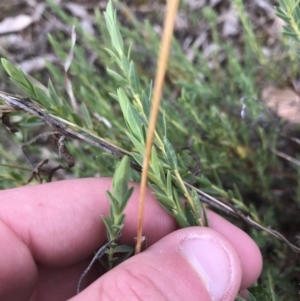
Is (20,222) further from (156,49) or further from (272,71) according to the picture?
(272,71)

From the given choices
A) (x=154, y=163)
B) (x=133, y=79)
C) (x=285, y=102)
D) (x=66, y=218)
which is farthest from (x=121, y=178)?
(x=285, y=102)

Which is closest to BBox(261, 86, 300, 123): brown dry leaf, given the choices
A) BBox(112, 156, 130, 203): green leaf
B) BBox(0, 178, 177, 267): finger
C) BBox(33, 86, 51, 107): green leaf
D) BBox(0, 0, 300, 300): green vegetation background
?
BBox(0, 0, 300, 300): green vegetation background

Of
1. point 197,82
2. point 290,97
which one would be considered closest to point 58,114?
point 197,82

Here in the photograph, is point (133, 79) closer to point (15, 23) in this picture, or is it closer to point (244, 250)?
point (244, 250)

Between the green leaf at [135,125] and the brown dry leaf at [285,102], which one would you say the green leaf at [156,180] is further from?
the brown dry leaf at [285,102]

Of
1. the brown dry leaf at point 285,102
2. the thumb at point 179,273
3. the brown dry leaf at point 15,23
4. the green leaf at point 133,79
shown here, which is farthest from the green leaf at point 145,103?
the brown dry leaf at point 15,23
